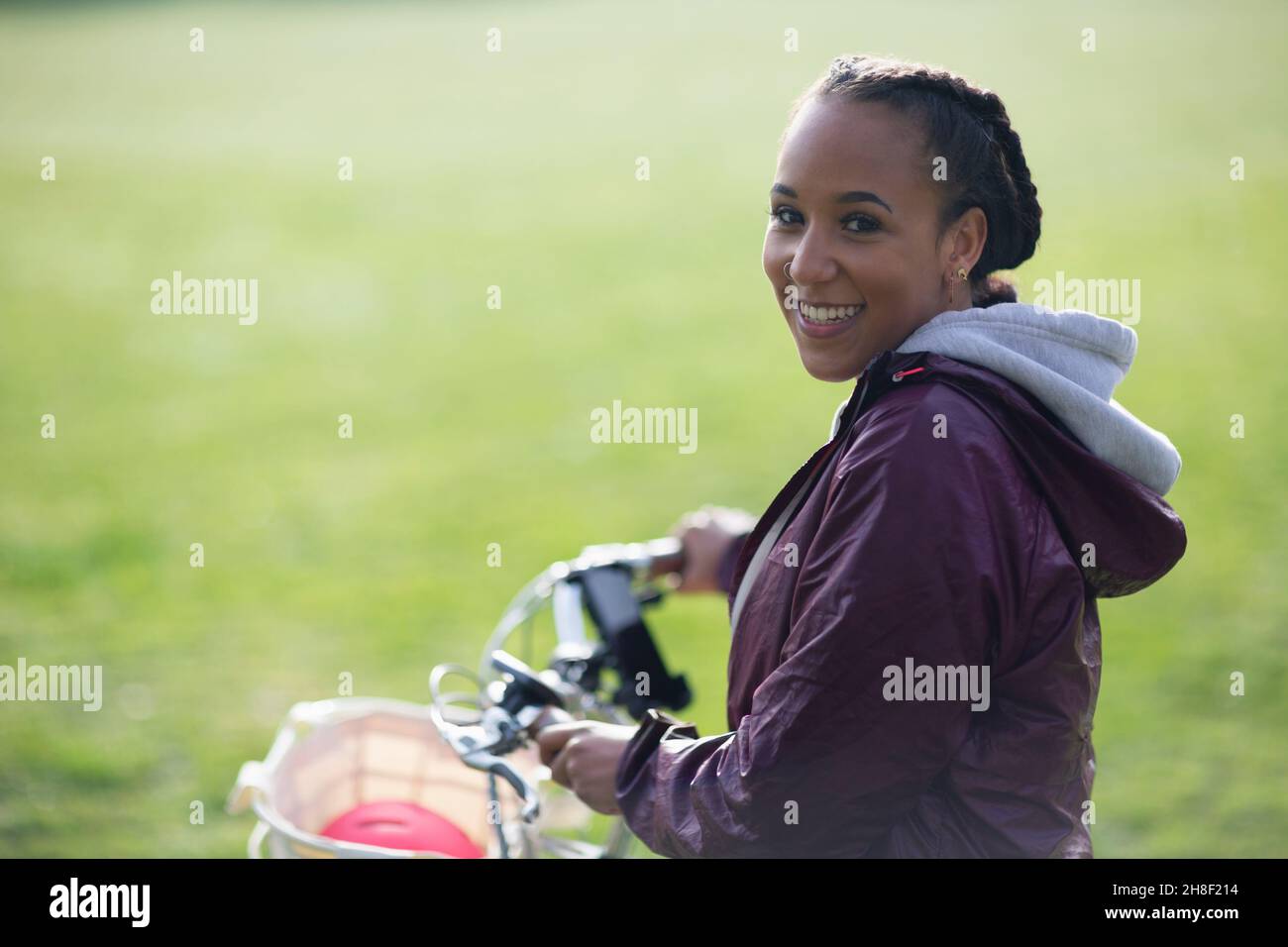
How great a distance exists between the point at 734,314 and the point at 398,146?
7.52m

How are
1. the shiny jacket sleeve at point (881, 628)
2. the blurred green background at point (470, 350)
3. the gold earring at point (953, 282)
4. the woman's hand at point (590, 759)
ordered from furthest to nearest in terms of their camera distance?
1. the blurred green background at point (470, 350)
2. the woman's hand at point (590, 759)
3. the gold earring at point (953, 282)
4. the shiny jacket sleeve at point (881, 628)

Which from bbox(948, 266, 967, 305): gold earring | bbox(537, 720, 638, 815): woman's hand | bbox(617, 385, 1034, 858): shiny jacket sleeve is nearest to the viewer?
bbox(617, 385, 1034, 858): shiny jacket sleeve

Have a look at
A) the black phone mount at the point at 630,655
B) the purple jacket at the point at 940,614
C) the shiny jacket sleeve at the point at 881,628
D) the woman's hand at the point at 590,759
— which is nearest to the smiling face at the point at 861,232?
the purple jacket at the point at 940,614

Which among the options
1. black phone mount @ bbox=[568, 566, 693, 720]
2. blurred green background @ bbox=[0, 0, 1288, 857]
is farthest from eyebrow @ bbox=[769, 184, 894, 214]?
blurred green background @ bbox=[0, 0, 1288, 857]

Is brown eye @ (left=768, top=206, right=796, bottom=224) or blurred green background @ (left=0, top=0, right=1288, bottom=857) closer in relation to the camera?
brown eye @ (left=768, top=206, right=796, bottom=224)

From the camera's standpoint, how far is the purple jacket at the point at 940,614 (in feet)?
6.24

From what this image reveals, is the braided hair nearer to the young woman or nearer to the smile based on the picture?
the young woman

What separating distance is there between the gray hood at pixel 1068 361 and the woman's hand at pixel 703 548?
109cm

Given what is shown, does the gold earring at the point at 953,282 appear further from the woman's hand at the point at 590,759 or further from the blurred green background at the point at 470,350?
the blurred green background at the point at 470,350

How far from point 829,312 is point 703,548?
1044 mm

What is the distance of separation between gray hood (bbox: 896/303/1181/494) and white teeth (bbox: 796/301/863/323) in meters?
0.11

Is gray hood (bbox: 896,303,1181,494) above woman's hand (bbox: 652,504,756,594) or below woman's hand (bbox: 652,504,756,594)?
above

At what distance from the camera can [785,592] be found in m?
2.11

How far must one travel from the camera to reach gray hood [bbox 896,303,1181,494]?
2059mm
